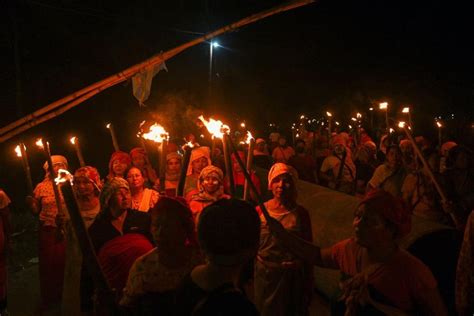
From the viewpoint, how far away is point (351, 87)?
86.7ft

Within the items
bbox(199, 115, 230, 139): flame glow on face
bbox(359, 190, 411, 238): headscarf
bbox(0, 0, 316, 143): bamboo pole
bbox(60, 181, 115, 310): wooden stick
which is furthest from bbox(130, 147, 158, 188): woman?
bbox(359, 190, 411, 238): headscarf

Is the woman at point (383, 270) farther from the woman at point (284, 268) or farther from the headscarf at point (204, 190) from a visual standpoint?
the headscarf at point (204, 190)

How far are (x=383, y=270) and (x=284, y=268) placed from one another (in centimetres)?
157

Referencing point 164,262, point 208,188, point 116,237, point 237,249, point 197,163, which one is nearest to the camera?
point 237,249

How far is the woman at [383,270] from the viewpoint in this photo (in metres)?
2.54

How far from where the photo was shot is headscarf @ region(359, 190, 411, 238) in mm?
2744

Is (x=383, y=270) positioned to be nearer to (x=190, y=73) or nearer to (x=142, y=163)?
(x=142, y=163)

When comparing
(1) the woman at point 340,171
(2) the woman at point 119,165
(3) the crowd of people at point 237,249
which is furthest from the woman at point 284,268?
(1) the woman at point 340,171

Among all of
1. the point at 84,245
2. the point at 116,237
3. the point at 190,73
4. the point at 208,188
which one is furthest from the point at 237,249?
the point at 190,73

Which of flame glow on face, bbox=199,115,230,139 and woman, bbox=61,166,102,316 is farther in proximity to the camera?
woman, bbox=61,166,102,316

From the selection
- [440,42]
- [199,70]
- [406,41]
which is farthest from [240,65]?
[440,42]

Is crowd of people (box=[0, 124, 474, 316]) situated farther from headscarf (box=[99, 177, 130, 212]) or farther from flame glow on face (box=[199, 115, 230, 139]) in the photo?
flame glow on face (box=[199, 115, 230, 139])

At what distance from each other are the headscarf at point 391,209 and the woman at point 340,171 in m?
6.41

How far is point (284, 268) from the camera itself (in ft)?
13.4
